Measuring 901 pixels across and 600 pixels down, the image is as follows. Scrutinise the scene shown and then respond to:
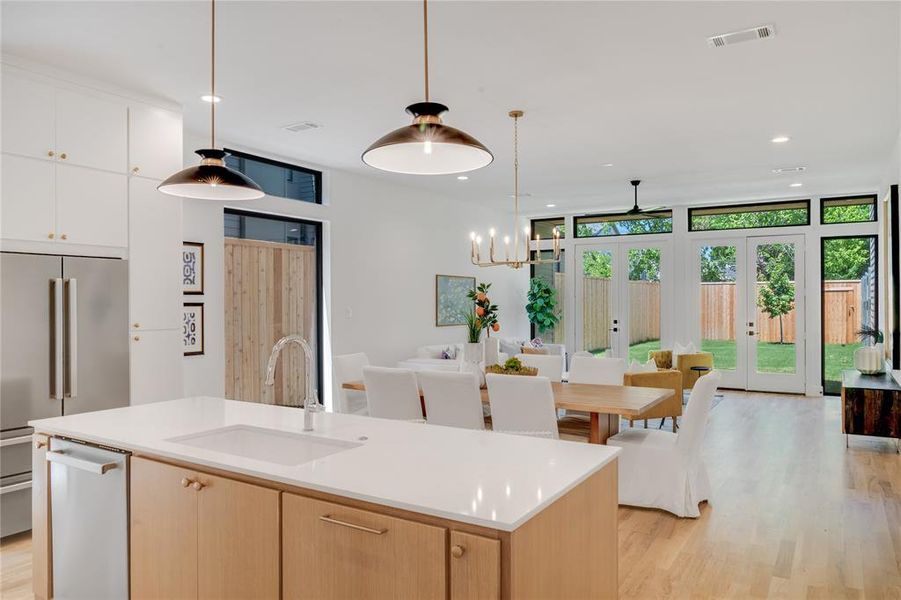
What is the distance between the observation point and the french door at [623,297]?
9.70 meters

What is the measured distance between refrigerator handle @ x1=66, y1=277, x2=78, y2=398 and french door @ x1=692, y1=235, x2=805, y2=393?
8247 millimetres

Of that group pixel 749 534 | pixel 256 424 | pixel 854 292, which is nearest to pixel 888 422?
pixel 749 534

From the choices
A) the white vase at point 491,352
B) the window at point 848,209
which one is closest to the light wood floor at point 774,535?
the white vase at point 491,352

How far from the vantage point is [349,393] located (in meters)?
5.21

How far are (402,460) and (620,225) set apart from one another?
8773 millimetres

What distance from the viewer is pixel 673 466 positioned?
12.7 feet

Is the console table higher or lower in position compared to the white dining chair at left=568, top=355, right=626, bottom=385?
lower

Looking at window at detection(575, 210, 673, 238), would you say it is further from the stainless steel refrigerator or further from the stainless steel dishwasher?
the stainless steel dishwasher

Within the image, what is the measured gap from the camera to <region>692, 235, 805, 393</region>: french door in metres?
8.80

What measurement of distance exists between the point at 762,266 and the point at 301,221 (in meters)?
6.65

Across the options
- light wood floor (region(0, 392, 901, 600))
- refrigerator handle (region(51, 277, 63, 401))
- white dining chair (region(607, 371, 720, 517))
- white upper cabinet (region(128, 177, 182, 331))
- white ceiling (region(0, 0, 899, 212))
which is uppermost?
white ceiling (region(0, 0, 899, 212))

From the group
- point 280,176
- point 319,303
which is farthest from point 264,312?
point 280,176

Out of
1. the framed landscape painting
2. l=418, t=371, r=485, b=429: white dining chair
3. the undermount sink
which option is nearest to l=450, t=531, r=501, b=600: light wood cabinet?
the undermount sink

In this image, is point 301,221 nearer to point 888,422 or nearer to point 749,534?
point 749,534
